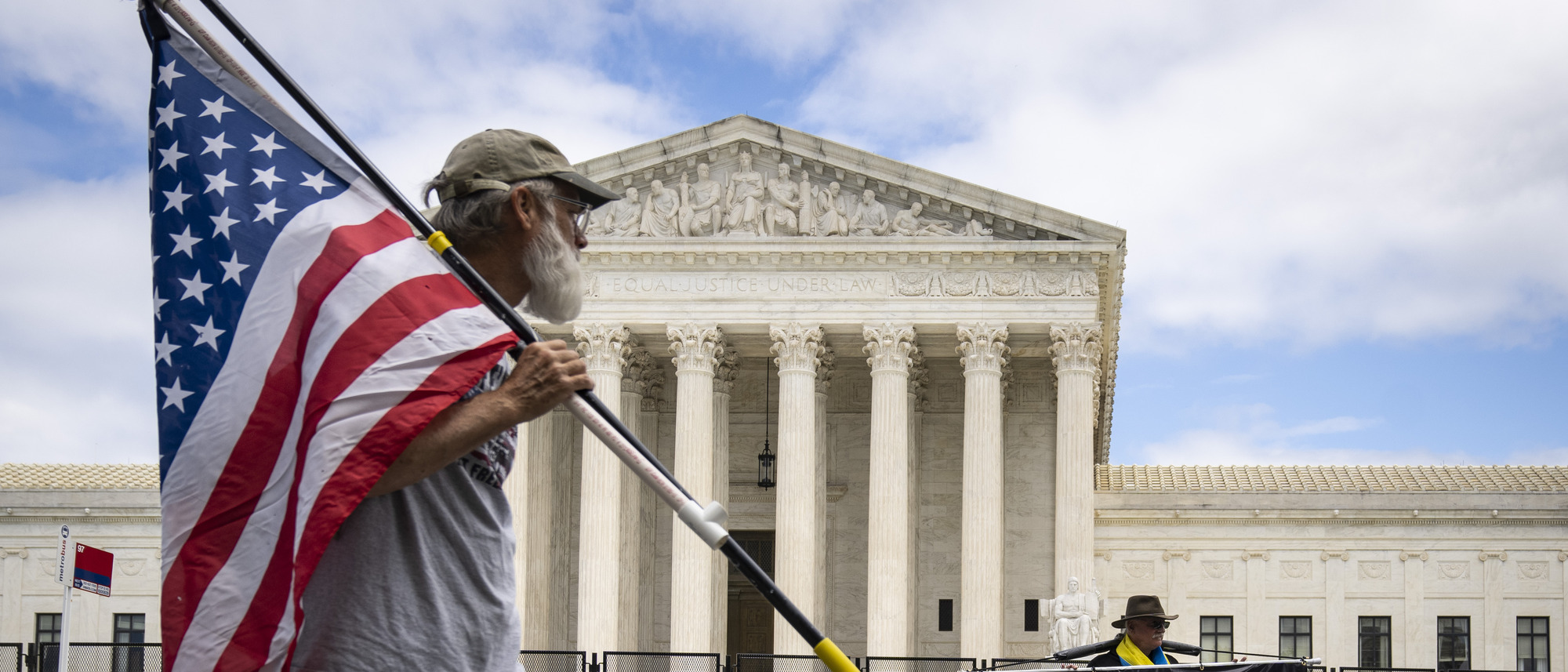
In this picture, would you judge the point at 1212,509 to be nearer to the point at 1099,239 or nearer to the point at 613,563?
the point at 1099,239

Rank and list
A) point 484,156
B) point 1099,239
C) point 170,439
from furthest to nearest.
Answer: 1. point 1099,239
2. point 484,156
3. point 170,439

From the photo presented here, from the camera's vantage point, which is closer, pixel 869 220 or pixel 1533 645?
pixel 869 220

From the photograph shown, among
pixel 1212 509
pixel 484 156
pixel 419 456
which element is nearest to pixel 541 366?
pixel 419 456

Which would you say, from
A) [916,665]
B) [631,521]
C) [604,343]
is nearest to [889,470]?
[916,665]

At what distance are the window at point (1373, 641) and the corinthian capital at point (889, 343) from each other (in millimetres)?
13919

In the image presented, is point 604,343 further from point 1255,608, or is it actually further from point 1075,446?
point 1255,608

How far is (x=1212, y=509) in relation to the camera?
138ft

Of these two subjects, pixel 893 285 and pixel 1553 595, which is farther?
pixel 1553 595

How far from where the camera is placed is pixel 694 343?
37.7m

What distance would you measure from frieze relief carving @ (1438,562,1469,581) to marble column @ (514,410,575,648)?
858 inches

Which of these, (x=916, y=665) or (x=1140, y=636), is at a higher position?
(x=1140, y=636)

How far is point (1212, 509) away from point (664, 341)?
1448 centimetres

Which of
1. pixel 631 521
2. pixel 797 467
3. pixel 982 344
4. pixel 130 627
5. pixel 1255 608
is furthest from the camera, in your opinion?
pixel 130 627

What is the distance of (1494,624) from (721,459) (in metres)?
19.5
